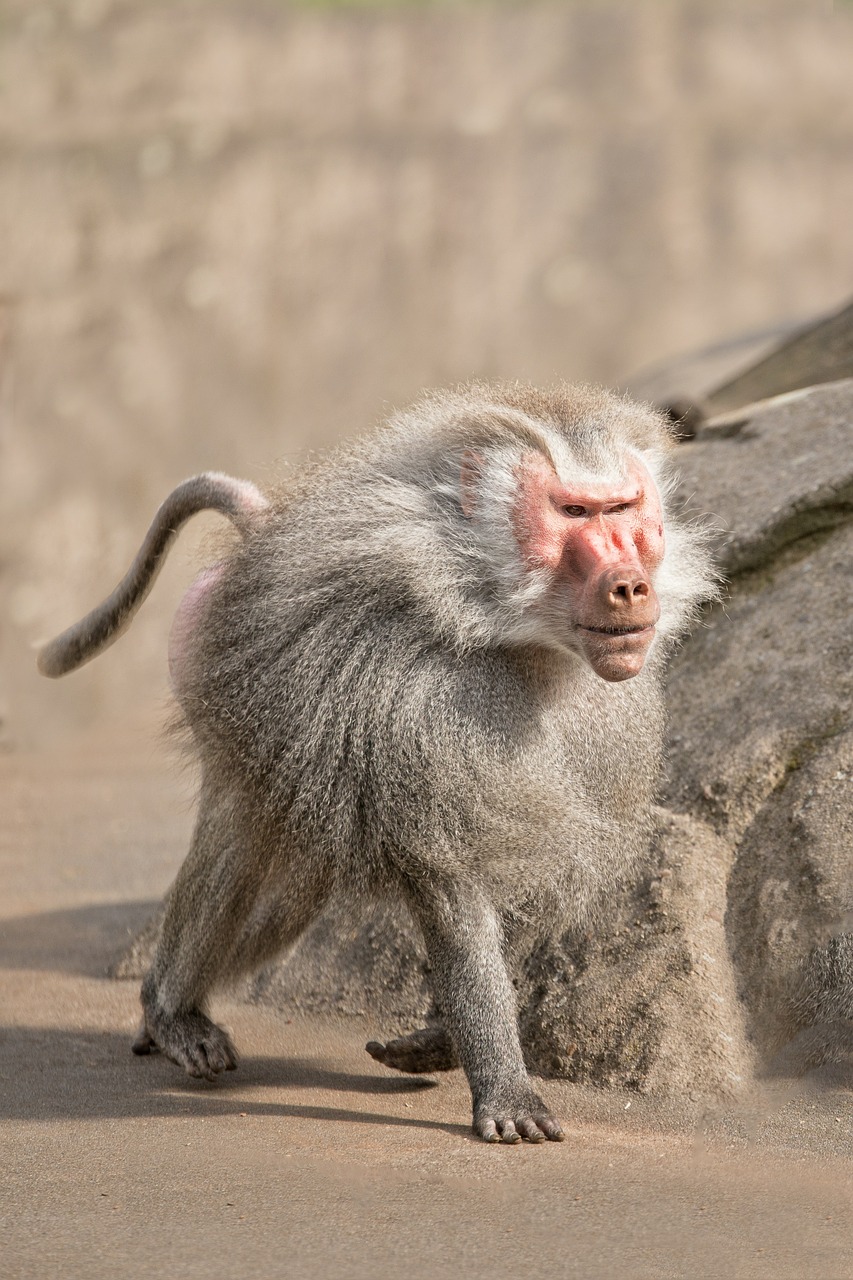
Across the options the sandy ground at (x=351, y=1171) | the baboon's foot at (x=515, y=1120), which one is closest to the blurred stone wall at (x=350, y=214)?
the sandy ground at (x=351, y=1171)

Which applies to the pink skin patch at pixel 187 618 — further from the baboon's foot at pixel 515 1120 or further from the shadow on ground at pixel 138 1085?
the baboon's foot at pixel 515 1120

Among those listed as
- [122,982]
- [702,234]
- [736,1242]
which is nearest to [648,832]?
[736,1242]

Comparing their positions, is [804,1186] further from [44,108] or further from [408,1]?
[408,1]

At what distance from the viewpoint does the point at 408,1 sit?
1126 centimetres

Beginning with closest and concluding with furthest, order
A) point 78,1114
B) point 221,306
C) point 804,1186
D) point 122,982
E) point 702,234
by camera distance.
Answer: point 804,1186
point 78,1114
point 122,982
point 221,306
point 702,234

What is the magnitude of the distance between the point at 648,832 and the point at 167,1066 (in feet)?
4.55

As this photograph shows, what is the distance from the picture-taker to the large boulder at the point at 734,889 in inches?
138

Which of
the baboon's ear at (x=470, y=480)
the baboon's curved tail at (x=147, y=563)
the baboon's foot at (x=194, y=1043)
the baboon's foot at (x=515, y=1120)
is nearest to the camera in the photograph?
the baboon's foot at (x=515, y=1120)

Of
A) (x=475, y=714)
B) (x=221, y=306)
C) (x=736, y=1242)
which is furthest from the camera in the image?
(x=221, y=306)

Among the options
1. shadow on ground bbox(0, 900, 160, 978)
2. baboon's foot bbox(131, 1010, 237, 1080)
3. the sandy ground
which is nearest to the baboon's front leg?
the sandy ground

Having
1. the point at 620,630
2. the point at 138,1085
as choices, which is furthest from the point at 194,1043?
the point at 620,630

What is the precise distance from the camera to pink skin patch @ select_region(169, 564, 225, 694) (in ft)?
12.3

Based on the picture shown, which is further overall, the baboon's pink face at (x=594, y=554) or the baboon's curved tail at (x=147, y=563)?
the baboon's curved tail at (x=147, y=563)

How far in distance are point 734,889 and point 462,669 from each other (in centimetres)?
100
